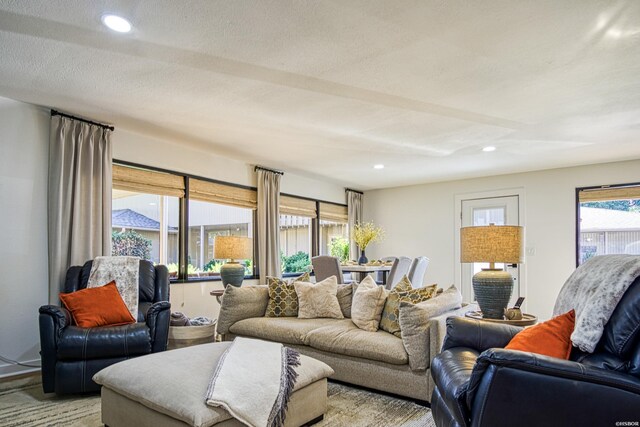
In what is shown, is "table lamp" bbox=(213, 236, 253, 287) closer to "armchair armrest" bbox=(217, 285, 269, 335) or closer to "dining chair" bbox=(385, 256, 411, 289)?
"armchair armrest" bbox=(217, 285, 269, 335)

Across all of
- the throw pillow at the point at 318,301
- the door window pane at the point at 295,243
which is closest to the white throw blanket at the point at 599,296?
Answer: the throw pillow at the point at 318,301

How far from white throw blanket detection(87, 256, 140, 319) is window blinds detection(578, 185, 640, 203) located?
19.5 ft

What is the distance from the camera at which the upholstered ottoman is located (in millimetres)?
1919

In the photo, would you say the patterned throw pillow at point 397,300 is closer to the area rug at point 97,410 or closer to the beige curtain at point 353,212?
the area rug at point 97,410

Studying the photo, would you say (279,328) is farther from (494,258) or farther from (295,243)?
(295,243)

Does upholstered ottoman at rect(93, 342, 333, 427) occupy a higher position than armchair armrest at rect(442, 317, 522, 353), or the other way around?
armchair armrest at rect(442, 317, 522, 353)

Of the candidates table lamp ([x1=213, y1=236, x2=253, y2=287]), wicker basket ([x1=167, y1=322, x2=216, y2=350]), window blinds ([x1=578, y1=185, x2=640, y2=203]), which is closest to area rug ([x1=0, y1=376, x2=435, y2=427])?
wicker basket ([x1=167, y1=322, x2=216, y2=350])

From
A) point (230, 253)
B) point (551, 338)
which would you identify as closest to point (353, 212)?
point (230, 253)

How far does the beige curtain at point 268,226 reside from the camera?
5758mm

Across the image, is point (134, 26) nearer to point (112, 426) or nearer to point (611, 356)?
point (112, 426)

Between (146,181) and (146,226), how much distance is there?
0.57m

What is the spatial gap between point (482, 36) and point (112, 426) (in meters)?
3.10

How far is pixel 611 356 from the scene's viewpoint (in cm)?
160

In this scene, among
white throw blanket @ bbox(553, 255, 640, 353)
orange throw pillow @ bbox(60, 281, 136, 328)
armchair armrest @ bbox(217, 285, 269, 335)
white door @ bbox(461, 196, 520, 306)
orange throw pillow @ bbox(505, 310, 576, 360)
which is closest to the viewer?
white throw blanket @ bbox(553, 255, 640, 353)
